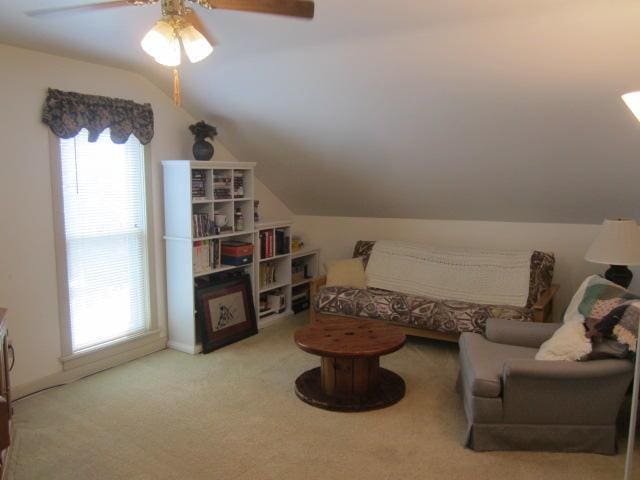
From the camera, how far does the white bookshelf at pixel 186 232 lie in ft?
13.2

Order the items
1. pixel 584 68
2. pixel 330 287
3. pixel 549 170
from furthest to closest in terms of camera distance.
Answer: pixel 330 287, pixel 549 170, pixel 584 68

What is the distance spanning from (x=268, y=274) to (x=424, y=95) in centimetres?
241

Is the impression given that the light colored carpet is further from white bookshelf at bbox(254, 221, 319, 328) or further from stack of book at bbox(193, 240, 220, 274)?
white bookshelf at bbox(254, 221, 319, 328)

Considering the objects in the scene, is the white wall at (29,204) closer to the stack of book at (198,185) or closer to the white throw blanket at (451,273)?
the stack of book at (198,185)

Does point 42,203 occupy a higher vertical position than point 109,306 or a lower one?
higher

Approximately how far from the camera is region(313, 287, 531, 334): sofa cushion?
12.9ft

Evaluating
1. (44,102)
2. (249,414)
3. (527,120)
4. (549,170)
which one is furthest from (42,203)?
(549,170)

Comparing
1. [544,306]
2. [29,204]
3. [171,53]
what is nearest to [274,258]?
[29,204]

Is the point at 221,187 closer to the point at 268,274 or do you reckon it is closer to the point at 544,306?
the point at 268,274

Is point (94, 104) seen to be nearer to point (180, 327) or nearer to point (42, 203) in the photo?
point (42, 203)

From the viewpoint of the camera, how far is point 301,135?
431 cm

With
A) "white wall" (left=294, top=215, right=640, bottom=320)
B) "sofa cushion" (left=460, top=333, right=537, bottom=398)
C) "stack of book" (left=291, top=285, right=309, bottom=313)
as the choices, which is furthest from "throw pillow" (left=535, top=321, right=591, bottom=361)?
"stack of book" (left=291, top=285, right=309, bottom=313)

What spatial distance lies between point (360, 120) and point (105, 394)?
2.68m

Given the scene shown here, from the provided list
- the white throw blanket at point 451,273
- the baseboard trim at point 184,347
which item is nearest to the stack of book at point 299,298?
the white throw blanket at point 451,273
